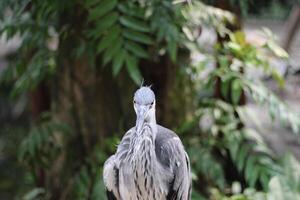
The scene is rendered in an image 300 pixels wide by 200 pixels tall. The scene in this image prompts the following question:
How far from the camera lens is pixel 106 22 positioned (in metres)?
2.05

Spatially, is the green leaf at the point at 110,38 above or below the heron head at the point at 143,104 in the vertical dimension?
below

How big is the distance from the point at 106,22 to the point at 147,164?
2.41 feet

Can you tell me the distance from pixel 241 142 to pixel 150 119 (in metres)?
1.14

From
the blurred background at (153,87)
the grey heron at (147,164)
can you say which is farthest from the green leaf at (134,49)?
the grey heron at (147,164)

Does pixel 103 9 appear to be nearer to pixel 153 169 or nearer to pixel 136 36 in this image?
pixel 136 36

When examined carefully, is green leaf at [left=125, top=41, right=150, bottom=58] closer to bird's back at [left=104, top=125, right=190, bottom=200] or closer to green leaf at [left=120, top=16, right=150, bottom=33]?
green leaf at [left=120, top=16, right=150, bottom=33]

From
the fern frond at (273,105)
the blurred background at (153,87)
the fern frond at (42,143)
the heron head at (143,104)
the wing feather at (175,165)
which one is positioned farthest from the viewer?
the fern frond at (42,143)

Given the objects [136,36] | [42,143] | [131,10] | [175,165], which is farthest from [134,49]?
[42,143]

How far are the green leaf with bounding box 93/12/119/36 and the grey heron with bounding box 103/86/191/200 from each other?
567mm

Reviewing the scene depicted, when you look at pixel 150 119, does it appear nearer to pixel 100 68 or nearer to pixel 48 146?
pixel 100 68

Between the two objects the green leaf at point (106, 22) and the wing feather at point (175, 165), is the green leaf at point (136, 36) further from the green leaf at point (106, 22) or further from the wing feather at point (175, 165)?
the wing feather at point (175, 165)

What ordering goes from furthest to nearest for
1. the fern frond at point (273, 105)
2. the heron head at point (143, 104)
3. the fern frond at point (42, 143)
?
the fern frond at point (42, 143) → the fern frond at point (273, 105) → the heron head at point (143, 104)

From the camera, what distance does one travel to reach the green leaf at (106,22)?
2.04m

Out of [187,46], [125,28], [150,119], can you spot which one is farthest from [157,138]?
[187,46]
